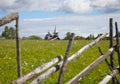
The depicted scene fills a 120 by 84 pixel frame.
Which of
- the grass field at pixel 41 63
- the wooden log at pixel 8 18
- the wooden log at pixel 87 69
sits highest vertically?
the wooden log at pixel 8 18

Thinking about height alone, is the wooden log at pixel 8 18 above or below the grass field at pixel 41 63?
above

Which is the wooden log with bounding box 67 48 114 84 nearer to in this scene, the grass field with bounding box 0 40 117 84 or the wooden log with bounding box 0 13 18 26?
the wooden log with bounding box 0 13 18 26

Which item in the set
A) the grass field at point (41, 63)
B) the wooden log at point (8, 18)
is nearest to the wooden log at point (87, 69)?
the wooden log at point (8, 18)

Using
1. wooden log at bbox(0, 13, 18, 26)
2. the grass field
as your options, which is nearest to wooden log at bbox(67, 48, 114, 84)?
wooden log at bbox(0, 13, 18, 26)

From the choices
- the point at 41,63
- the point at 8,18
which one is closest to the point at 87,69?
the point at 8,18

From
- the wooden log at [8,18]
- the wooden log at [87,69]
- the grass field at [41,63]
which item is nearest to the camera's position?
the wooden log at [8,18]

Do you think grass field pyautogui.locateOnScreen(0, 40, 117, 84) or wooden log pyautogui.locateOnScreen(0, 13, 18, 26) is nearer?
wooden log pyautogui.locateOnScreen(0, 13, 18, 26)

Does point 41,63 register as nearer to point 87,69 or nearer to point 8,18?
point 87,69

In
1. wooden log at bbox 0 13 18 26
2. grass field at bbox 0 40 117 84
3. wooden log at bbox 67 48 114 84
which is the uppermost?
wooden log at bbox 0 13 18 26

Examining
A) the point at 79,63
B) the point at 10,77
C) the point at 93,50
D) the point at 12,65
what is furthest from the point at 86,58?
the point at 10,77

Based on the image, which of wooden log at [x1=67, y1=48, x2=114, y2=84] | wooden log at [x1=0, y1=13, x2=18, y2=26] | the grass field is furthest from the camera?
the grass field

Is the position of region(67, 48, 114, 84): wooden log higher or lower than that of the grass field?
higher

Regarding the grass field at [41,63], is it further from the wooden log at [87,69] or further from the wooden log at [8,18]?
the wooden log at [8,18]

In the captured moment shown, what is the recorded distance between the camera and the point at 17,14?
1123cm
